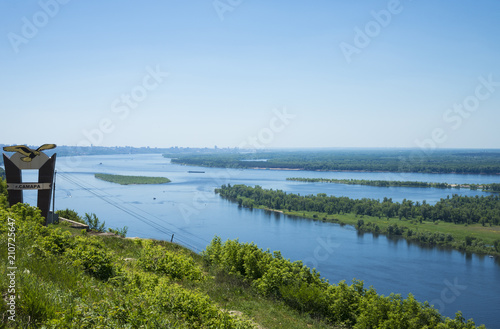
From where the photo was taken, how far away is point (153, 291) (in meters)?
4.62

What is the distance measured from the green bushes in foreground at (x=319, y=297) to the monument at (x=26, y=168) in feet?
15.0

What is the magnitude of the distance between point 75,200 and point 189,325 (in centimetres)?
4026

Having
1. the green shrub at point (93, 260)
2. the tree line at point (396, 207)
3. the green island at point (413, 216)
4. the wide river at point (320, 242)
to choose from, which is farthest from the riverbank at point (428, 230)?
the green shrub at point (93, 260)

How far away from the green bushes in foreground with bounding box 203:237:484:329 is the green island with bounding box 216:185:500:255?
835 inches

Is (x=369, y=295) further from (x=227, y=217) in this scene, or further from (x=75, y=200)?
(x=75, y=200)

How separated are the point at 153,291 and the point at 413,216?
37.5 meters

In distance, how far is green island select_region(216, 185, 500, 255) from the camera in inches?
1192

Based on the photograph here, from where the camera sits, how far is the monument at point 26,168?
28.5ft

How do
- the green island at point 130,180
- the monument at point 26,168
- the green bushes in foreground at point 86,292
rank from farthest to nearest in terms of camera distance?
the green island at point 130,180
the monument at point 26,168
the green bushes in foreground at point 86,292

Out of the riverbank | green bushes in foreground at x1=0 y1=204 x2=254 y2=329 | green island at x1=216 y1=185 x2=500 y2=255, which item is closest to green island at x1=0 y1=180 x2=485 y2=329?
green bushes in foreground at x1=0 y1=204 x2=254 y2=329

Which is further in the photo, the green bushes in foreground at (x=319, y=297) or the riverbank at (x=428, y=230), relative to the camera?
the riverbank at (x=428, y=230)

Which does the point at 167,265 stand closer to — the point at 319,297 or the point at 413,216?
the point at 319,297

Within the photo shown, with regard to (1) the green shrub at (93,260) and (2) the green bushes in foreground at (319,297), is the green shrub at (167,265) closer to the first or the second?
(1) the green shrub at (93,260)

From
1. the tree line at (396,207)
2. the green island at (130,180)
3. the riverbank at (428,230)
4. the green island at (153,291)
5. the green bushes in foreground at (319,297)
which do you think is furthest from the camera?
the green island at (130,180)
